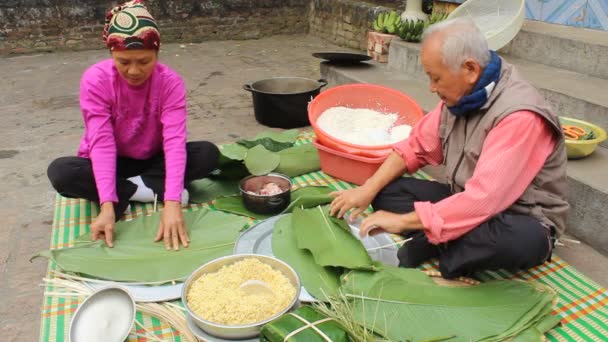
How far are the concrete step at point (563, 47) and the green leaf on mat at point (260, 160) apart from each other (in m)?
2.15

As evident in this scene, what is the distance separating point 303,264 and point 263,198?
50 cm

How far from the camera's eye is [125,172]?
2.40 metres

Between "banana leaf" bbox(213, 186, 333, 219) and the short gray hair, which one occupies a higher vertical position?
the short gray hair

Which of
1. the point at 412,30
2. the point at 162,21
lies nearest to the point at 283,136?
the point at 412,30

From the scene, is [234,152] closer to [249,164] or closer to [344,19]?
[249,164]

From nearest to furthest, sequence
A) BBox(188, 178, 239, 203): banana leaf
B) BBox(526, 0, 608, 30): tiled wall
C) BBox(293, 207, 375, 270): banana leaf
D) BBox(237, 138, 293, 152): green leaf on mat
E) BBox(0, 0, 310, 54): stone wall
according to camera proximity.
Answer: BBox(293, 207, 375, 270): banana leaf, BBox(188, 178, 239, 203): banana leaf, BBox(237, 138, 293, 152): green leaf on mat, BBox(526, 0, 608, 30): tiled wall, BBox(0, 0, 310, 54): stone wall

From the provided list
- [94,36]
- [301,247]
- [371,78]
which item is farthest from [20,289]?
[94,36]

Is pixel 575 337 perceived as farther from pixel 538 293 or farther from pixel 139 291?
pixel 139 291

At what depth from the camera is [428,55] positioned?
1.56 metres

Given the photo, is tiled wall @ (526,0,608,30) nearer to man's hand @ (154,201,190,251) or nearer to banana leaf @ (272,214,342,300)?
banana leaf @ (272,214,342,300)

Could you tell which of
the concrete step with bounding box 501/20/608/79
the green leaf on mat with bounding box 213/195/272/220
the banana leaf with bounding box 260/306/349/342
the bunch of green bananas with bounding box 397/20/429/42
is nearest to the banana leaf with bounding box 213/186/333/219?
the green leaf on mat with bounding box 213/195/272/220

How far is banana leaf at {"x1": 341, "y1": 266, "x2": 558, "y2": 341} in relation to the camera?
59.2 inches

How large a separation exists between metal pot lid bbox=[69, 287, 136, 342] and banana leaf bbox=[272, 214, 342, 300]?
1.91ft

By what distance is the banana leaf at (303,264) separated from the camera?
1.70 m
